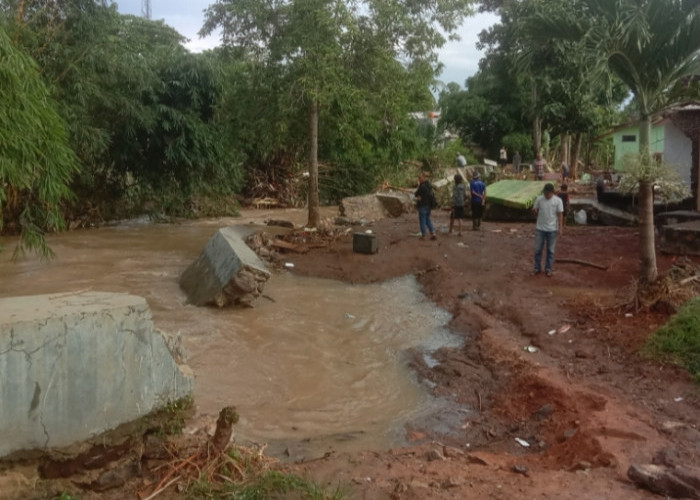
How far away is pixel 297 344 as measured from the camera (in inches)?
347

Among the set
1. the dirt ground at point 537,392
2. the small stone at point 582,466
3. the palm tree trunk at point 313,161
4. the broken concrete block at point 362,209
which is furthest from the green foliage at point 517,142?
the small stone at point 582,466

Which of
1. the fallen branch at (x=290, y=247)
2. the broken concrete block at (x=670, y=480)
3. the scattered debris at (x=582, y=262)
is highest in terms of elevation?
the fallen branch at (x=290, y=247)

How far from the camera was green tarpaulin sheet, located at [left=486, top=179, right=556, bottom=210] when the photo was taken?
19.4m

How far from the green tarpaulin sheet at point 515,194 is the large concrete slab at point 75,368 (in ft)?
53.6

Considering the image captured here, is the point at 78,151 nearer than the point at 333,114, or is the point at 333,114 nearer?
the point at 333,114

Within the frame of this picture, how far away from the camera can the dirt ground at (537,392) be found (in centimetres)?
434

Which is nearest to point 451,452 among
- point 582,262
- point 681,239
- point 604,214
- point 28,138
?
point 28,138

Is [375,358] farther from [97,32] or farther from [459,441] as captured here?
[97,32]

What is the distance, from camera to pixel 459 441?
5844 mm

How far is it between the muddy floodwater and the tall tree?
4.77m

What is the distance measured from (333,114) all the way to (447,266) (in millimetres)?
5960

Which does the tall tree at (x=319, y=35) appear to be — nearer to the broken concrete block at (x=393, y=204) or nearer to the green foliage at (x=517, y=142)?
the broken concrete block at (x=393, y=204)

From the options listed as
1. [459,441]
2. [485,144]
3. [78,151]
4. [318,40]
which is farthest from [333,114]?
[485,144]

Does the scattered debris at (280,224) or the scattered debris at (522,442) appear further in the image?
the scattered debris at (280,224)
